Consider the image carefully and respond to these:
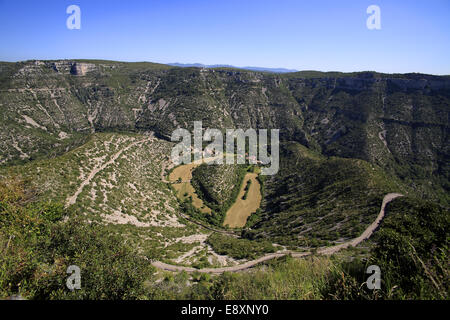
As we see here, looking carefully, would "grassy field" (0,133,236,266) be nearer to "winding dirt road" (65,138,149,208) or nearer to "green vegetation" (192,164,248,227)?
"winding dirt road" (65,138,149,208)

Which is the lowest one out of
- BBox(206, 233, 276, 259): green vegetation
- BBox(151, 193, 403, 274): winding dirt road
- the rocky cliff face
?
BBox(206, 233, 276, 259): green vegetation

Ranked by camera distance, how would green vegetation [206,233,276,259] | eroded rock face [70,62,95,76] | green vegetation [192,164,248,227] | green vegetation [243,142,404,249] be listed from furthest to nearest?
eroded rock face [70,62,95,76]
green vegetation [192,164,248,227]
green vegetation [243,142,404,249]
green vegetation [206,233,276,259]

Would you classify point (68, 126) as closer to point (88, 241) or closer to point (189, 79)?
point (189, 79)

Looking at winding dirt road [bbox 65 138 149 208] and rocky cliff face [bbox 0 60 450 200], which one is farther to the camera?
rocky cliff face [bbox 0 60 450 200]

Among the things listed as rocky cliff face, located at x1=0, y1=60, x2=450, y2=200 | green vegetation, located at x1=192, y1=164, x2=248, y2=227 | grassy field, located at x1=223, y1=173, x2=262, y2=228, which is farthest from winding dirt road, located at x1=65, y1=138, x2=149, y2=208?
grassy field, located at x1=223, y1=173, x2=262, y2=228

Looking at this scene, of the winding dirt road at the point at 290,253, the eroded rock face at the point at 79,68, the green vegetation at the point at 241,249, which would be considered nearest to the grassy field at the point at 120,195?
the green vegetation at the point at 241,249

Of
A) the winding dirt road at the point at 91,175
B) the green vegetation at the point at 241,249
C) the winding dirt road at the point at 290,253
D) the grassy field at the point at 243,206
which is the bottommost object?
the grassy field at the point at 243,206

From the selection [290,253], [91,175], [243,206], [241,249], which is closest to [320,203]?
[241,249]

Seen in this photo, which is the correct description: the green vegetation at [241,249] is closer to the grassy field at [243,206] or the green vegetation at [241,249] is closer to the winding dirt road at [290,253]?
the winding dirt road at [290,253]
